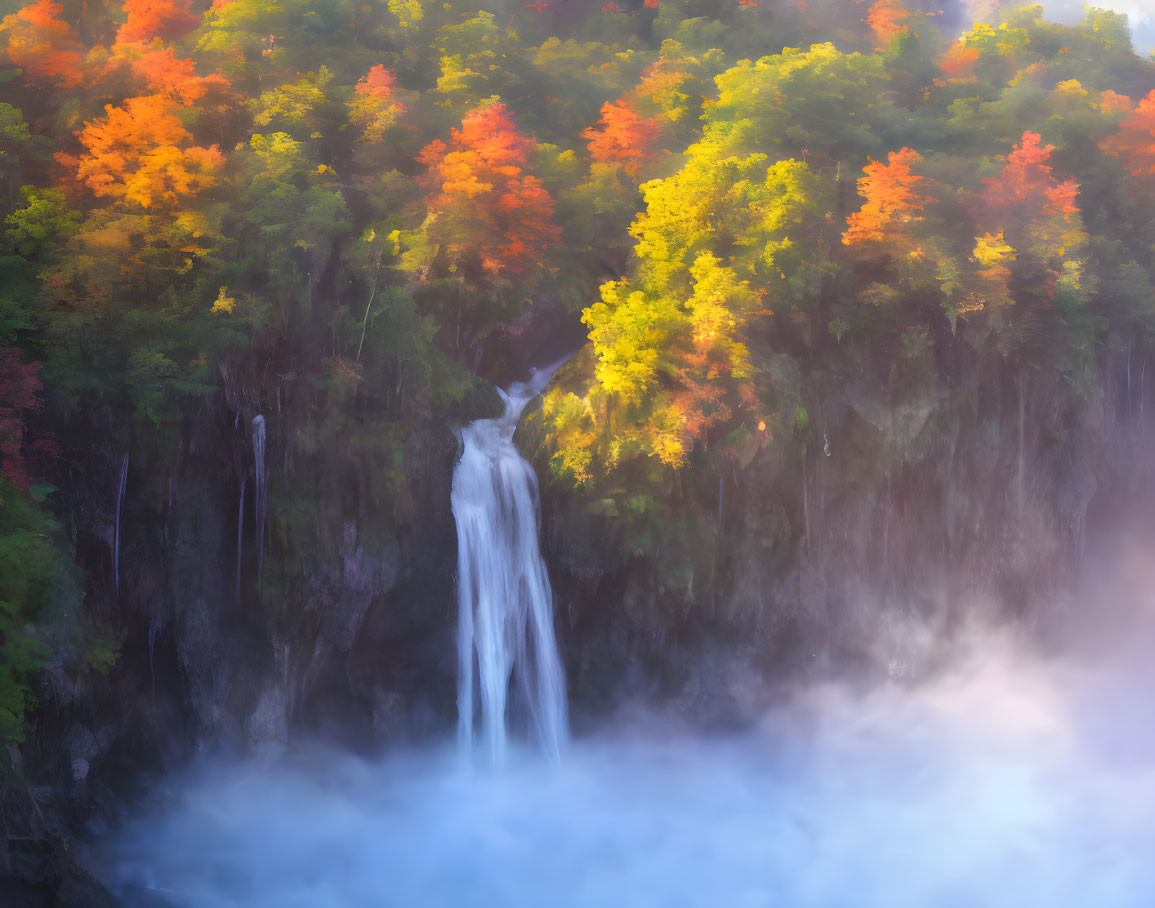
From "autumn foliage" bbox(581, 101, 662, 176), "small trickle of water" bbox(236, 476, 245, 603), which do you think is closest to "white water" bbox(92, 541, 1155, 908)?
"small trickle of water" bbox(236, 476, 245, 603)

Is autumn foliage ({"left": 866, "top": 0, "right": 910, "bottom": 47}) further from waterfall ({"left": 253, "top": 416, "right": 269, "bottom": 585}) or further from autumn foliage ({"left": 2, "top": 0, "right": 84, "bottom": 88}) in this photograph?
waterfall ({"left": 253, "top": 416, "right": 269, "bottom": 585})

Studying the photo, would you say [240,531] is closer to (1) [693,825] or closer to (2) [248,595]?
(2) [248,595]

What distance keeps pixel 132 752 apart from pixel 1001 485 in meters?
22.2

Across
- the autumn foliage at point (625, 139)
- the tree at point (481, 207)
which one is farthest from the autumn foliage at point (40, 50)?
the autumn foliage at point (625, 139)

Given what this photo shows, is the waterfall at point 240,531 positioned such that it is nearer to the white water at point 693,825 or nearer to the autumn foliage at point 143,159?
the white water at point 693,825

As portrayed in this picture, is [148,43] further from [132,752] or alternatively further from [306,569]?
[132,752]

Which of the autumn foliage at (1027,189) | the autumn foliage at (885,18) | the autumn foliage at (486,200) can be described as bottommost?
the autumn foliage at (486,200)

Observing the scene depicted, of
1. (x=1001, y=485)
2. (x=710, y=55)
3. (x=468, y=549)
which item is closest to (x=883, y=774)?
(x=1001, y=485)

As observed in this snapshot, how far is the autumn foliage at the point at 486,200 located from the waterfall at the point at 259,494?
234 inches

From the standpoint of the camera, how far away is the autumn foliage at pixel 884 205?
21375mm

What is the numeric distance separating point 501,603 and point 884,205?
42.3ft

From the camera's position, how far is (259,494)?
18.5 metres

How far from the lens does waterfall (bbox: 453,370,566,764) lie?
19.3 meters

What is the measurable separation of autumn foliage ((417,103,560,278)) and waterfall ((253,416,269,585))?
595 centimetres
